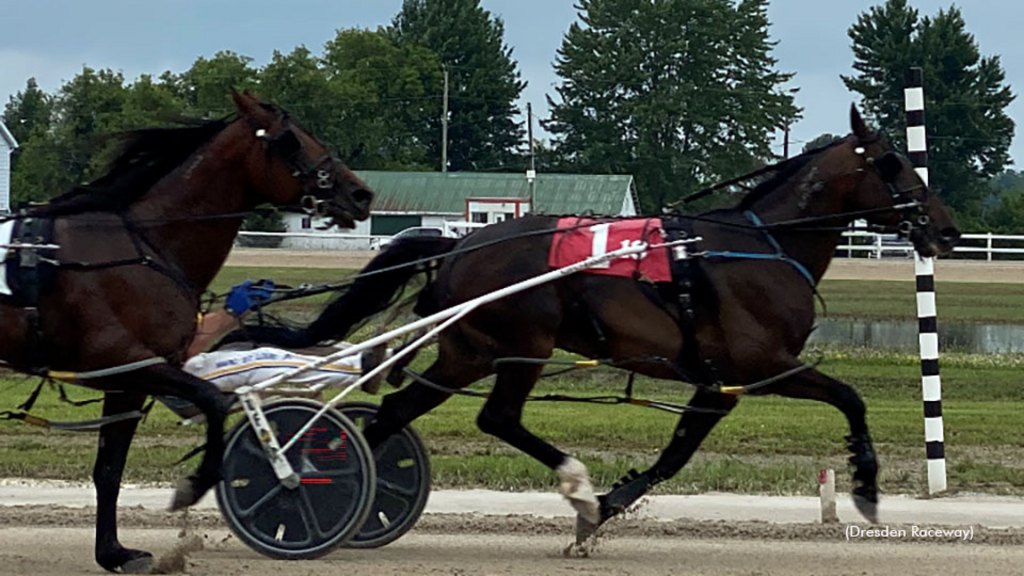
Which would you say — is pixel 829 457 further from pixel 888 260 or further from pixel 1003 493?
pixel 888 260

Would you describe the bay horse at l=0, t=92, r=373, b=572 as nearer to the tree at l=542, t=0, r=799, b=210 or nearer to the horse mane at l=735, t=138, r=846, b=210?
the horse mane at l=735, t=138, r=846, b=210

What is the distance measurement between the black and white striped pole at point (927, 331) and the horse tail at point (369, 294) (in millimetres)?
3233

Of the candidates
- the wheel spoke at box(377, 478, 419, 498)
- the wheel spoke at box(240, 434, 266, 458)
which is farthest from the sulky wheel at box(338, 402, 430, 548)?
the wheel spoke at box(240, 434, 266, 458)

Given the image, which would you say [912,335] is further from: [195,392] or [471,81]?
[471,81]

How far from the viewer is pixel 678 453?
7.42 metres

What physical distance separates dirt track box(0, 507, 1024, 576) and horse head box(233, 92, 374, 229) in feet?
5.27

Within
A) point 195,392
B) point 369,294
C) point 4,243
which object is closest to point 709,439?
point 369,294

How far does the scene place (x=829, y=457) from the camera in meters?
10.7

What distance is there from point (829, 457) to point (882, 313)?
1500 cm

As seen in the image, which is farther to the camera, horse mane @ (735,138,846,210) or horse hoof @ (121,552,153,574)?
horse mane @ (735,138,846,210)

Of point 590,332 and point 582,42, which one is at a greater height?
point 582,42

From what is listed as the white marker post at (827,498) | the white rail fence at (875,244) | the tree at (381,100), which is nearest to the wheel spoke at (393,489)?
the white marker post at (827,498)

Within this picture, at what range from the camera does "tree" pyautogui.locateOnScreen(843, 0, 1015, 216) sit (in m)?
53.7

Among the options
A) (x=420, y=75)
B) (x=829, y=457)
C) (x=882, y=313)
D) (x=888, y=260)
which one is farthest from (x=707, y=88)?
(x=829, y=457)
